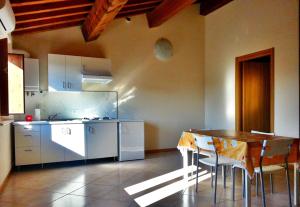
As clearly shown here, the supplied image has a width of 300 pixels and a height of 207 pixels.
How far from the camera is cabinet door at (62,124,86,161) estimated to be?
473 cm

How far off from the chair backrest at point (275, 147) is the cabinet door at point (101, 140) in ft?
10.4

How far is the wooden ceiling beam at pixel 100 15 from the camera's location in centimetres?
343

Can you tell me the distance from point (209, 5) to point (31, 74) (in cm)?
433

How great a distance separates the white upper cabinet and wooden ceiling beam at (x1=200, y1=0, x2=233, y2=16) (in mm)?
4108

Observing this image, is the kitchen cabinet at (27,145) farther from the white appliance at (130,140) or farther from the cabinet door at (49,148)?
the white appliance at (130,140)

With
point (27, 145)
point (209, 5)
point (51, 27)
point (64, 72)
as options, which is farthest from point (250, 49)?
point (27, 145)

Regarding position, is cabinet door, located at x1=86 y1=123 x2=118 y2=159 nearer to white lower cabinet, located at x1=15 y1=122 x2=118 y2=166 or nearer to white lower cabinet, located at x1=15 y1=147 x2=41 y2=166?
white lower cabinet, located at x1=15 y1=122 x2=118 y2=166

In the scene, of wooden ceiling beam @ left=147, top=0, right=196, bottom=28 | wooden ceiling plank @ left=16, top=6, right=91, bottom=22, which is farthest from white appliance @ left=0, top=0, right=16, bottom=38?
wooden ceiling beam @ left=147, top=0, right=196, bottom=28

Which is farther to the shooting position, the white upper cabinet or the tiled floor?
the white upper cabinet

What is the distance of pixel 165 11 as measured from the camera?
203 inches

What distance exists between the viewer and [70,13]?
14.5 ft

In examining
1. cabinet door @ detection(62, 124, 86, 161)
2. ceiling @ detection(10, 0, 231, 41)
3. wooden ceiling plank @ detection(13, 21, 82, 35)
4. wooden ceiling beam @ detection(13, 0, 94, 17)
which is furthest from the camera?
wooden ceiling plank @ detection(13, 21, 82, 35)

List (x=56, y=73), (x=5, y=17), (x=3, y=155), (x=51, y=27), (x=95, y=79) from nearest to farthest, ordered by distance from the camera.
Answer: (x=5, y=17), (x=3, y=155), (x=56, y=73), (x=51, y=27), (x=95, y=79)

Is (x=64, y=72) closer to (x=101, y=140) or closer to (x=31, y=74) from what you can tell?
(x=31, y=74)
